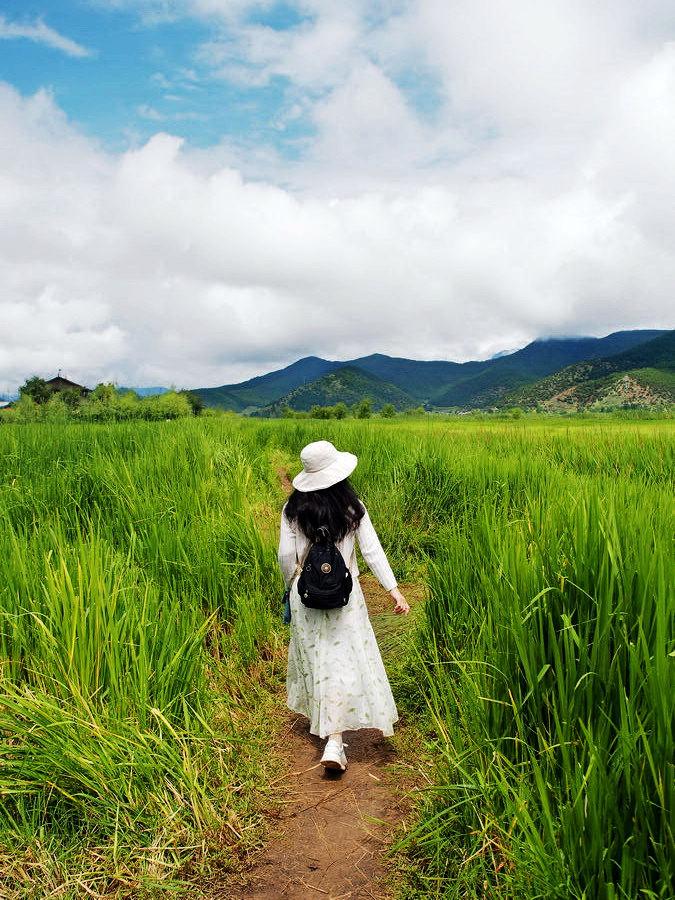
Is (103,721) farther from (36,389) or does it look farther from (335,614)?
(36,389)

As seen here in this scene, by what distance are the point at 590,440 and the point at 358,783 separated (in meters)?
9.29

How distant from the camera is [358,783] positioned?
9.39ft

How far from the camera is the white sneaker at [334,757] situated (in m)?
2.88

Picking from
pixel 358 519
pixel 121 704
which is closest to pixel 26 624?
pixel 121 704

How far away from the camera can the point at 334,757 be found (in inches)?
114

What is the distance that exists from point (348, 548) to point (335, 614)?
15.8 inches

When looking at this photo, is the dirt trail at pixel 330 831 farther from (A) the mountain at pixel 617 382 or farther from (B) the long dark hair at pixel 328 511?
(A) the mountain at pixel 617 382

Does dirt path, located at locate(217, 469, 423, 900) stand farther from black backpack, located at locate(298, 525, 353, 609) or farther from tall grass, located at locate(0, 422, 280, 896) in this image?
black backpack, located at locate(298, 525, 353, 609)

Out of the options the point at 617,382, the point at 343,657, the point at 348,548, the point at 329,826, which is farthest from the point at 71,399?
the point at 617,382

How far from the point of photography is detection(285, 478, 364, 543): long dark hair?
10.2ft

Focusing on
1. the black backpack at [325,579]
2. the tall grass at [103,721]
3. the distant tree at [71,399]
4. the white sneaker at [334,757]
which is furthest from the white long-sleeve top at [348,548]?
the distant tree at [71,399]

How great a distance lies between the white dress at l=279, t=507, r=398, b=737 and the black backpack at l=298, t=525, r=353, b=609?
0.19 metres

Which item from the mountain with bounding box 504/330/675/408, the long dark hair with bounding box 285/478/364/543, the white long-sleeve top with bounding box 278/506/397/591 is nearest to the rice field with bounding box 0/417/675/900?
the white long-sleeve top with bounding box 278/506/397/591

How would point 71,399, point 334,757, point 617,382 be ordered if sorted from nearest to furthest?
point 334,757 < point 71,399 < point 617,382
